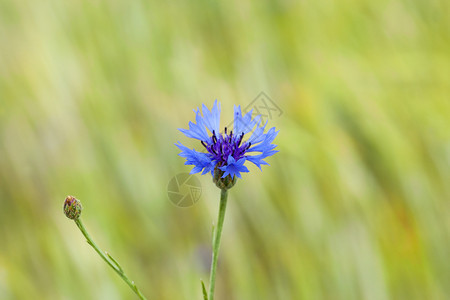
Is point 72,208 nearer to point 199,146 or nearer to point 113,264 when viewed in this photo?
point 113,264

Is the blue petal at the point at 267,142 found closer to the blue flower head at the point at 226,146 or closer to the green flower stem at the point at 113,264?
the blue flower head at the point at 226,146

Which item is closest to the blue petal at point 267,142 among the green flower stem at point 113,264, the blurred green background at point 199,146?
the green flower stem at point 113,264

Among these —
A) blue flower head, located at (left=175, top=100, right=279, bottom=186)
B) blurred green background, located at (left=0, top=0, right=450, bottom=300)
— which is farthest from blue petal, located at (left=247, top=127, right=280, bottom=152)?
blurred green background, located at (left=0, top=0, right=450, bottom=300)

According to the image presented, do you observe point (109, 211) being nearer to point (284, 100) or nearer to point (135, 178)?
point (135, 178)

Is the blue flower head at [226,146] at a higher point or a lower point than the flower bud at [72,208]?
higher

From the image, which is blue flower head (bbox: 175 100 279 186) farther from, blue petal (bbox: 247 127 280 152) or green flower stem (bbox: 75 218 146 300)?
green flower stem (bbox: 75 218 146 300)

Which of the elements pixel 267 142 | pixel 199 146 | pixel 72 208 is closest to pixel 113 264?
pixel 72 208

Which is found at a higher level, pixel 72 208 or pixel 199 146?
pixel 199 146
